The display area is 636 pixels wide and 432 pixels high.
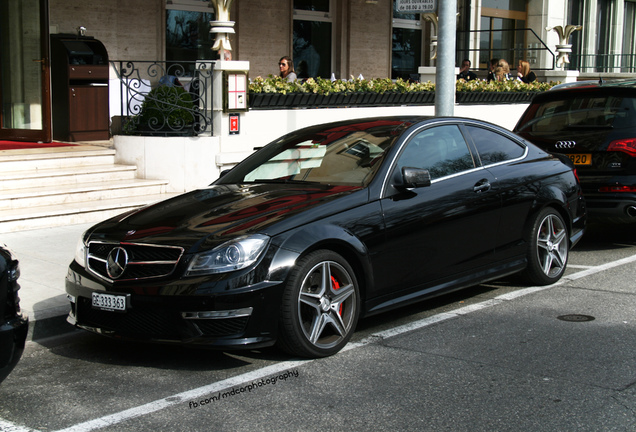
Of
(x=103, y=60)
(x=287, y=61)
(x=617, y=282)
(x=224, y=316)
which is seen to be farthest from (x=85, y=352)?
(x=287, y=61)

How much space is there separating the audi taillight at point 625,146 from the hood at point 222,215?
423cm

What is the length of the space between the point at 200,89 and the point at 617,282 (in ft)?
22.0

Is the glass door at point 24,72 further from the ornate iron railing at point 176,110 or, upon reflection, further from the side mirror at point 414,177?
the side mirror at point 414,177

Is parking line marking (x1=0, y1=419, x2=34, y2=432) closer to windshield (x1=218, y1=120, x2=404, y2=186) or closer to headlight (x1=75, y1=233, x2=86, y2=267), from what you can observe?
headlight (x1=75, y1=233, x2=86, y2=267)

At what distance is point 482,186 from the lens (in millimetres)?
6617

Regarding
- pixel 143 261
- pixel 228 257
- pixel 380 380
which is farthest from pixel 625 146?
pixel 143 261

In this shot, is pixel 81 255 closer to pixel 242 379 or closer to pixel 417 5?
pixel 242 379

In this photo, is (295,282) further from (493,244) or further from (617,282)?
(617,282)

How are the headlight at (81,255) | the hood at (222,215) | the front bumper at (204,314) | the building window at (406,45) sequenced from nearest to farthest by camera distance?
the front bumper at (204,314) → the hood at (222,215) → the headlight at (81,255) → the building window at (406,45)

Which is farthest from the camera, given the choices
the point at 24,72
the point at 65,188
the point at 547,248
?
the point at 24,72

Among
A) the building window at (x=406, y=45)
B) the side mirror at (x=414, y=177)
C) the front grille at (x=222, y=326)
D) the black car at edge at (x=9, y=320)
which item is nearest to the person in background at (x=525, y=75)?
the building window at (x=406, y=45)

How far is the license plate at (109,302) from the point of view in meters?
5.16

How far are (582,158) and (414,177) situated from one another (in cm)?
394

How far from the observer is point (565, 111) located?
947cm
